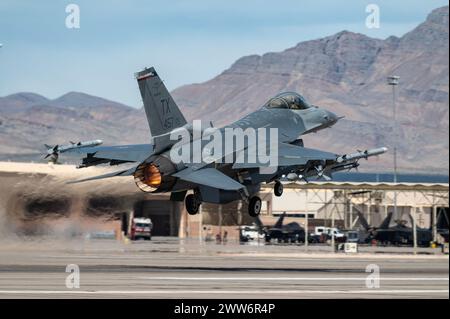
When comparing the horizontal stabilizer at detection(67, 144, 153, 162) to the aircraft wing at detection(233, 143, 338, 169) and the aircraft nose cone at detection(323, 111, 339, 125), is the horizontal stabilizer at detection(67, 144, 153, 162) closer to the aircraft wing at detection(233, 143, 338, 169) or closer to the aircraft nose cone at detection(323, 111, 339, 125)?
→ the aircraft wing at detection(233, 143, 338, 169)

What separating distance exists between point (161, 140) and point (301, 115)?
886 centimetres

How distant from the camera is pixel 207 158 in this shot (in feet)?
145

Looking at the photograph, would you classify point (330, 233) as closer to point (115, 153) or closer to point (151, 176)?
point (115, 153)

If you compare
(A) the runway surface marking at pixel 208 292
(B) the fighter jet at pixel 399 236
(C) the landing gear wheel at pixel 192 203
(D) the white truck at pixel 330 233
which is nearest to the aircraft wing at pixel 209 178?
(C) the landing gear wheel at pixel 192 203

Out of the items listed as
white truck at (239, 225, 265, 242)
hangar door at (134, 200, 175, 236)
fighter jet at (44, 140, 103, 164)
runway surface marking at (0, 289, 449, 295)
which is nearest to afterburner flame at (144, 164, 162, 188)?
fighter jet at (44, 140, 103, 164)

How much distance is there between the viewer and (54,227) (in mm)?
52438

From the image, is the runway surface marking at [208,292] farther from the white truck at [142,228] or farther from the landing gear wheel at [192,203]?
the white truck at [142,228]

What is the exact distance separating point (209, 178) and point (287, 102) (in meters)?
8.81

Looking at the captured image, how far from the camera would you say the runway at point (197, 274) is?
132 ft

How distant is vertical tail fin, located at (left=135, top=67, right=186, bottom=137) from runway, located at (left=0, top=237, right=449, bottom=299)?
6893 millimetres

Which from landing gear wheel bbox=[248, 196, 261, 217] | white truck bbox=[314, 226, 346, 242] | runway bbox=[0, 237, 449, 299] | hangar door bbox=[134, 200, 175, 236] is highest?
hangar door bbox=[134, 200, 175, 236]

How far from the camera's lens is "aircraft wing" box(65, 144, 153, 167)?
46.5 metres
